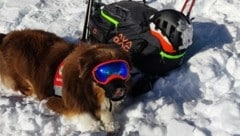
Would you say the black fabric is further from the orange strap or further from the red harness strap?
the red harness strap

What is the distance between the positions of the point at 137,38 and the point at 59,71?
94 cm

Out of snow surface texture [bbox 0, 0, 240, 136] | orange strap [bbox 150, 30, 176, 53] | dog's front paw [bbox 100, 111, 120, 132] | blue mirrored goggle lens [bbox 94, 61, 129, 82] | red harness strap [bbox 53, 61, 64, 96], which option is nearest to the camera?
blue mirrored goggle lens [bbox 94, 61, 129, 82]

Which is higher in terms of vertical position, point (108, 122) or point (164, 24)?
point (164, 24)

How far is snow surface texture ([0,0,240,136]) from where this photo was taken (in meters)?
4.33

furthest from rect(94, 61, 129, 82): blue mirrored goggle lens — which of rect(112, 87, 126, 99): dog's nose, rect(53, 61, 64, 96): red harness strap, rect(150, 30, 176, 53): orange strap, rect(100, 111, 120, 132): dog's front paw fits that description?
rect(150, 30, 176, 53): orange strap

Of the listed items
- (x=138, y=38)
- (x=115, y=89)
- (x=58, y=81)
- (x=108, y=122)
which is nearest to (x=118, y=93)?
(x=115, y=89)

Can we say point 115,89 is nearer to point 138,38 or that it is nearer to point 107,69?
point 107,69

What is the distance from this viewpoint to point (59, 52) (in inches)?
188

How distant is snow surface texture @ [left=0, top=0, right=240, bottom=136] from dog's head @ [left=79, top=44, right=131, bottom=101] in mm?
397

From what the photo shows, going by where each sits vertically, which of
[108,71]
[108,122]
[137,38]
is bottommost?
[108,122]

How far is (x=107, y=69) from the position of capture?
163 inches

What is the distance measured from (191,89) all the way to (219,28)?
1.22m

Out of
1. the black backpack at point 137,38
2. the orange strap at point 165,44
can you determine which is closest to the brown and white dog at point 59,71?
the black backpack at point 137,38

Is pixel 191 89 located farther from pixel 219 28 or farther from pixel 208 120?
pixel 219 28
